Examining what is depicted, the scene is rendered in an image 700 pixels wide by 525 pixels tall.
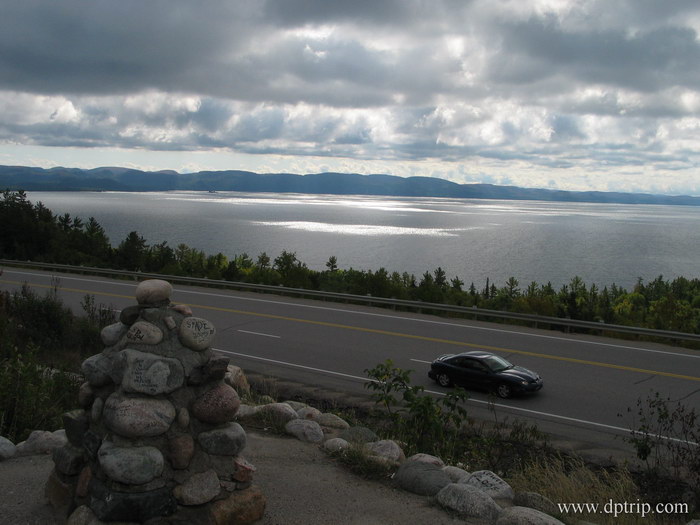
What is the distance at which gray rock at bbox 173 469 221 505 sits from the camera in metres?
5.38

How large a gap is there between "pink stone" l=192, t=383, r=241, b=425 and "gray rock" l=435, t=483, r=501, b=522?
2.47m

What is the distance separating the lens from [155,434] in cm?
527

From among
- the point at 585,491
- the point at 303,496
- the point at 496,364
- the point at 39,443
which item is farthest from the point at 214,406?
the point at 496,364

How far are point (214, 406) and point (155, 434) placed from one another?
1.83 feet

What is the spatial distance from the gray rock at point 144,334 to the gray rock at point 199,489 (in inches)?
50.4

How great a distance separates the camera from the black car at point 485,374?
45.4ft

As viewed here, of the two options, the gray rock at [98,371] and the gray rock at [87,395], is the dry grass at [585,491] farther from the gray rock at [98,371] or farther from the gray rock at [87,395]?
the gray rock at [87,395]

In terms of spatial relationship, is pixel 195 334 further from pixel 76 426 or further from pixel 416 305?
pixel 416 305

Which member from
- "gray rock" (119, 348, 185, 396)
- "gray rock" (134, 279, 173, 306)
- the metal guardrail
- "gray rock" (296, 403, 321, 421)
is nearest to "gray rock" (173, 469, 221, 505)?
"gray rock" (119, 348, 185, 396)

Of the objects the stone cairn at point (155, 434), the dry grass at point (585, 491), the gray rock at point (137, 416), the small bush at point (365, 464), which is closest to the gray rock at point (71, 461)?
the stone cairn at point (155, 434)

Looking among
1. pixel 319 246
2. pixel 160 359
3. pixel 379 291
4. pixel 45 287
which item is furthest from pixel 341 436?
pixel 319 246

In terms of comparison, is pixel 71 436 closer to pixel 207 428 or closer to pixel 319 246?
pixel 207 428

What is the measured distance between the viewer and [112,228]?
144250 mm

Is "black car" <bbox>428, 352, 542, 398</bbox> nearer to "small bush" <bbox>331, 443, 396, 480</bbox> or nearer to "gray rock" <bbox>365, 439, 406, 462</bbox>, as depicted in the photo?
"gray rock" <bbox>365, 439, 406, 462</bbox>
